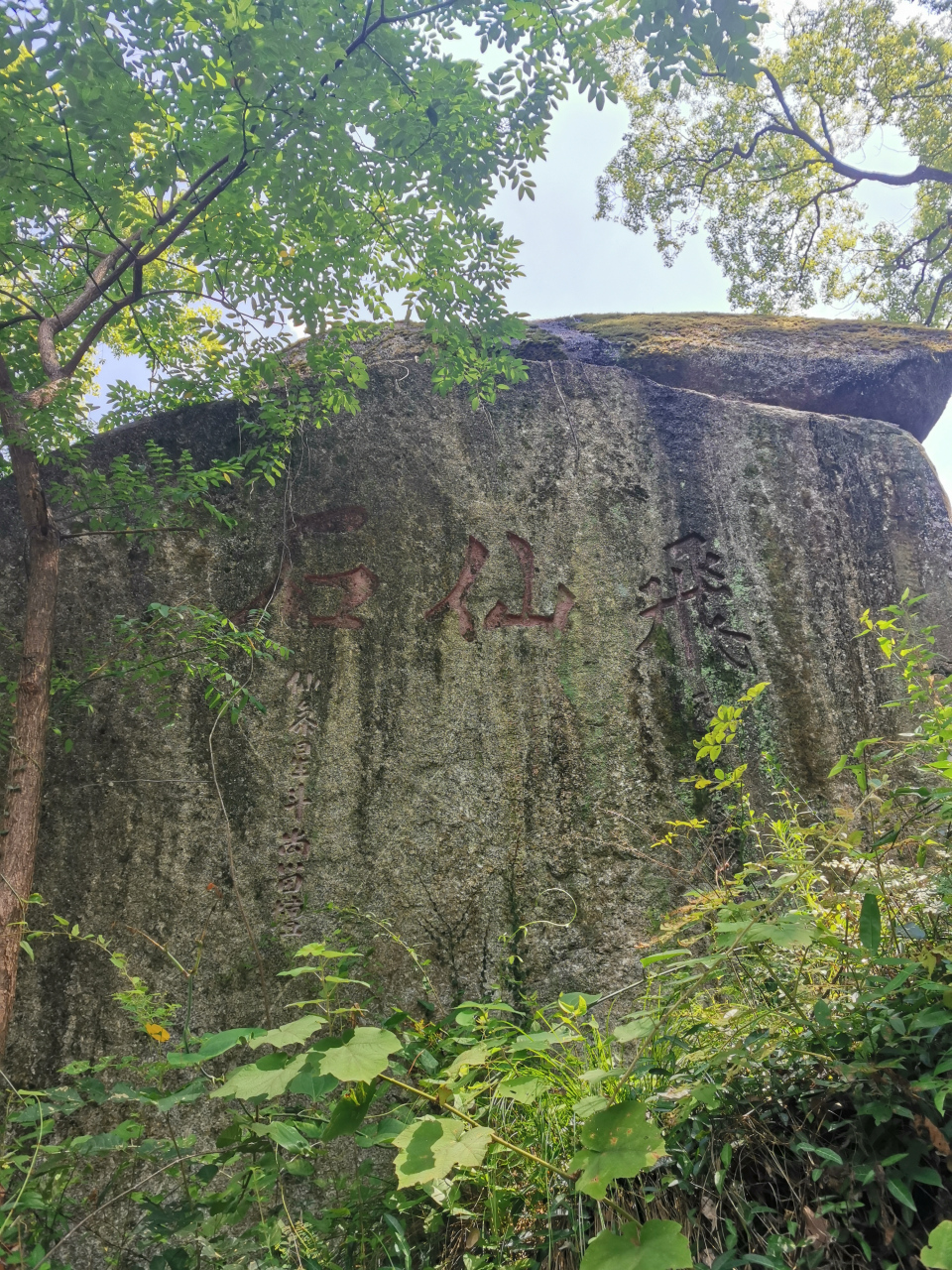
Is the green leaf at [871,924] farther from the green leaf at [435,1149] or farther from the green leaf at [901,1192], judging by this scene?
the green leaf at [435,1149]

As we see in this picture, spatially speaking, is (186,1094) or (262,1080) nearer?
(262,1080)

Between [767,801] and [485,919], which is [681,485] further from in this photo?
[485,919]

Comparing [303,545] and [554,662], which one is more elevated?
[303,545]

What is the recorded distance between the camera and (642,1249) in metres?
1.16

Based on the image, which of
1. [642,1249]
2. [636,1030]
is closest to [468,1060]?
[636,1030]

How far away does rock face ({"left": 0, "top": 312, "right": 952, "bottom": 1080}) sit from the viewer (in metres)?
3.02

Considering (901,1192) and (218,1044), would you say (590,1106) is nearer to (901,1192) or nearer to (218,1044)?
(901,1192)

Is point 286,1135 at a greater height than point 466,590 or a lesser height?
lesser

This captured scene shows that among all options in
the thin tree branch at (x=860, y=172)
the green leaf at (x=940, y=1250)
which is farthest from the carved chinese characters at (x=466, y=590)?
the thin tree branch at (x=860, y=172)

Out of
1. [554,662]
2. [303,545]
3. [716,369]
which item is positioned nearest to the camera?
[554,662]

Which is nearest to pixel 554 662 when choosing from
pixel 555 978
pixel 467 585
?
pixel 467 585

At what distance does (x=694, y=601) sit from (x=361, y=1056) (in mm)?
2890

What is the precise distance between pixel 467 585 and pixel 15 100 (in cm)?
241

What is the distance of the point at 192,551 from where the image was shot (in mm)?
3707
